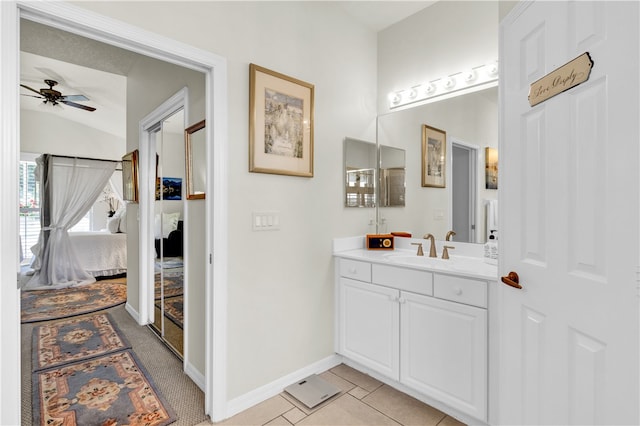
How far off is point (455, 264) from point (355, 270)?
69cm

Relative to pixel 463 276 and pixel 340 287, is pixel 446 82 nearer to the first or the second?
pixel 463 276

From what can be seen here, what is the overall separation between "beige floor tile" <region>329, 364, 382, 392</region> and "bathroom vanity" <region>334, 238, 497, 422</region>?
5cm

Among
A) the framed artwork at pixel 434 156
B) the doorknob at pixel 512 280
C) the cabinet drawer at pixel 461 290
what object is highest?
the framed artwork at pixel 434 156

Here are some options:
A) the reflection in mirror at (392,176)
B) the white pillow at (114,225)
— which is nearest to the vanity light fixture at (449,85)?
the reflection in mirror at (392,176)

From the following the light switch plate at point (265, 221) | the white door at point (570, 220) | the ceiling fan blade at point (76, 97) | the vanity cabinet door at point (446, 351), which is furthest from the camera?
the ceiling fan blade at point (76, 97)

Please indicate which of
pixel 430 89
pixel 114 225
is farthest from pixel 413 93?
pixel 114 225

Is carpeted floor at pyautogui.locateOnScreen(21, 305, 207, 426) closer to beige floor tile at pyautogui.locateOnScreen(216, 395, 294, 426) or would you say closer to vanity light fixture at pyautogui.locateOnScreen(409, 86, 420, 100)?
beige floor tile at pyautogui.locateOnScreen(216, 395, 294, 426)

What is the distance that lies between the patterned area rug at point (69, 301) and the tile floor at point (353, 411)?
114 inches

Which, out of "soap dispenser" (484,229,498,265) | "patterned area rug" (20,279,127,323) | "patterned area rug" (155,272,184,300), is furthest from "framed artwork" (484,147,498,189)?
"patterned area rug" (20,279,127,323)

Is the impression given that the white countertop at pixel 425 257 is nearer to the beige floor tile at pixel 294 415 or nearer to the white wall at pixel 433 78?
the white wall at pixel 433 78

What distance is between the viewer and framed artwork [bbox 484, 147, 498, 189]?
7.24 feet

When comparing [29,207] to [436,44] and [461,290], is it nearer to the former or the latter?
[436,44]

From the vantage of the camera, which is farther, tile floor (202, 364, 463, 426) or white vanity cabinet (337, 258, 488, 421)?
tile floor (202, 364, 463, 426)

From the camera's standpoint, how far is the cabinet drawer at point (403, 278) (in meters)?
1.91
